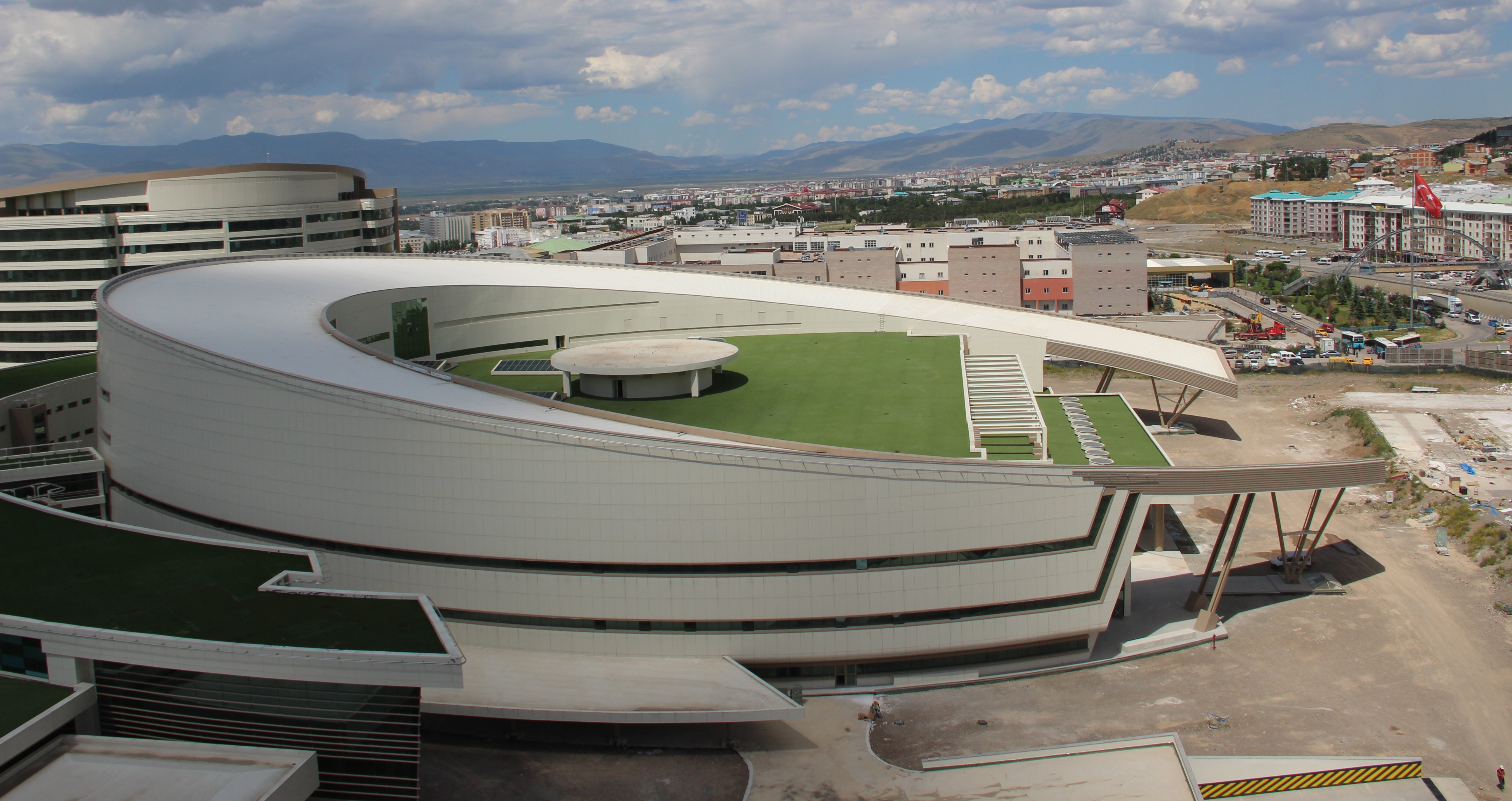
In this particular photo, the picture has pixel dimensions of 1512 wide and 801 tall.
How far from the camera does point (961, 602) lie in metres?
25.6

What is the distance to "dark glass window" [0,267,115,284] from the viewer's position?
58.8 meters

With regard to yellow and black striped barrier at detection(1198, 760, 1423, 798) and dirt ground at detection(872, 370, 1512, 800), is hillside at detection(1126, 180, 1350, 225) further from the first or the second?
yellow and black striped barrier at detection(1198, 760, 1423, 798)

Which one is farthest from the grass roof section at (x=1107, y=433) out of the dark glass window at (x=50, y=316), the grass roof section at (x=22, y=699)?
the dark glass window at (x=50, y=316)

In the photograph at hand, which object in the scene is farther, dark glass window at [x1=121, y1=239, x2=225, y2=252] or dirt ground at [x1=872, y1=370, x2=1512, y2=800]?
dark glass window at [x1=121, y1=239, x2=225, y2=252]

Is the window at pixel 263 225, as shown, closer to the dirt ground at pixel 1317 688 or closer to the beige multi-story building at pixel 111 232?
the beige multi-story building at pixel 111 232

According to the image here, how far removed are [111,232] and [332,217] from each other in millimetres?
13581

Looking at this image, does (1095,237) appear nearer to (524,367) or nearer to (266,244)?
(524,367)

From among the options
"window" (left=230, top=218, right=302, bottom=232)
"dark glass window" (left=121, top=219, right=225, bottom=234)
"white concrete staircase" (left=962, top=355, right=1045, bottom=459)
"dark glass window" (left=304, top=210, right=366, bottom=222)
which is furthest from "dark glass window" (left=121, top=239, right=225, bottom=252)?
"white concrete staircase" (left=962, top=355, right=1045, bottom=459)

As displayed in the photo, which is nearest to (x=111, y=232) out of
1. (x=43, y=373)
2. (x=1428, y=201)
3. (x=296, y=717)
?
(x=43, y=373)

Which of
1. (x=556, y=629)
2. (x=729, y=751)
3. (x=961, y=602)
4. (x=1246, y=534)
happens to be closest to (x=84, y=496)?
(x=556, y=629)

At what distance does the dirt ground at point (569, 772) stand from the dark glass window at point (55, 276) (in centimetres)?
4779

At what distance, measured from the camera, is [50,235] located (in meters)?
58.6

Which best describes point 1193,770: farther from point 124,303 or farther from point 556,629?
point 124,303

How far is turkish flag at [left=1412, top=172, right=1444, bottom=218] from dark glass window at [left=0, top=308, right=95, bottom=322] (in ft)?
418
